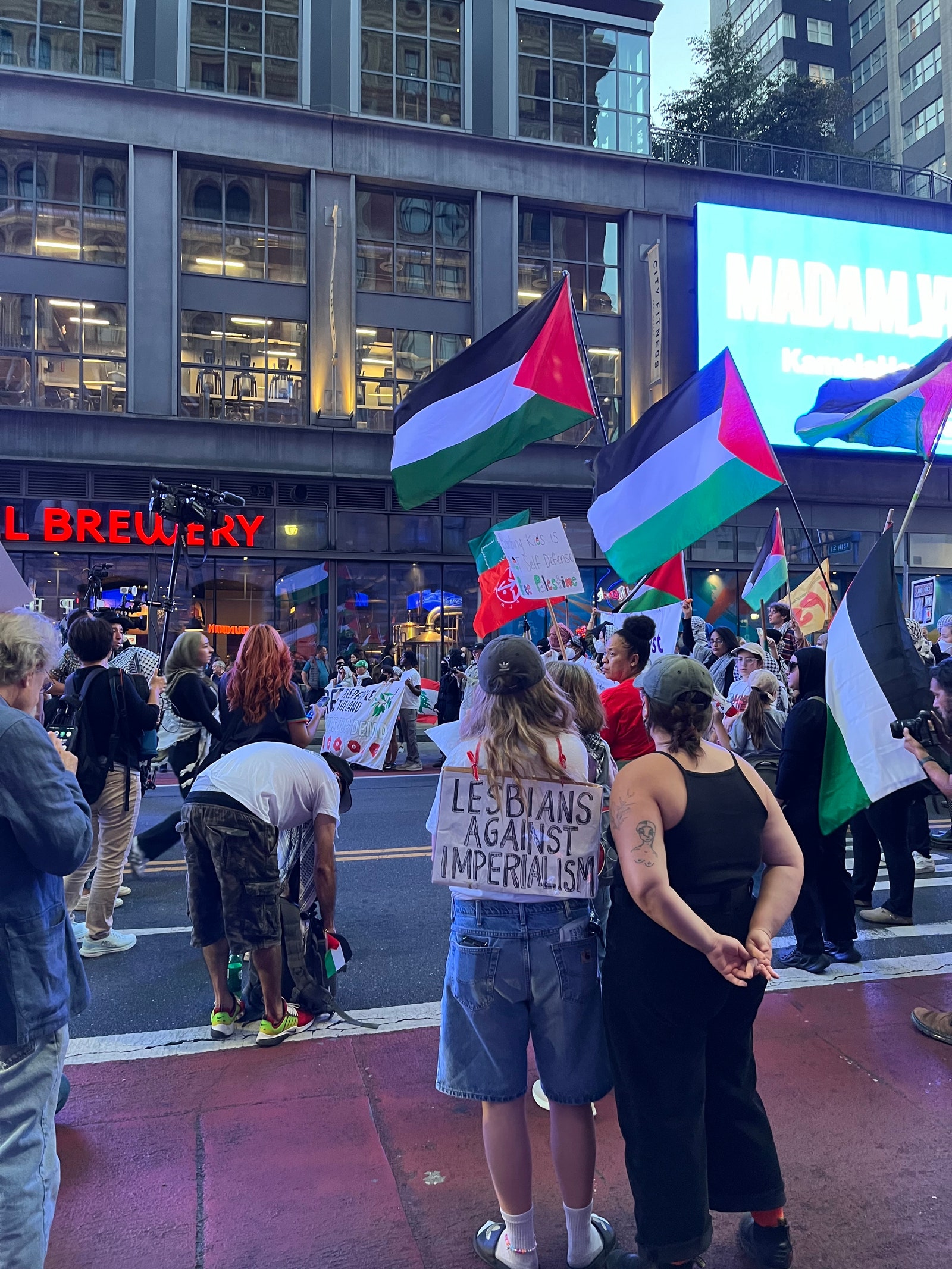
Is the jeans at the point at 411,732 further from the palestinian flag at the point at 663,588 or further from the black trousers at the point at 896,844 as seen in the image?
the black trousers at the point at 896,844

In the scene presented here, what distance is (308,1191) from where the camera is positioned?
3.22 meters

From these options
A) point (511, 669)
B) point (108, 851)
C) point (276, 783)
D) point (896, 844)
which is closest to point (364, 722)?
point (108, 851)

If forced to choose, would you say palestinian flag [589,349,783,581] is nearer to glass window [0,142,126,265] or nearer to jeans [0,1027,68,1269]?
jeans [0,1027,68,1269]

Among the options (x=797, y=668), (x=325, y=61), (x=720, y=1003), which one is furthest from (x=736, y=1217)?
(x=325, y=61)

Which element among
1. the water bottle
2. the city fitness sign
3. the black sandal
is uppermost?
the city fitness sign

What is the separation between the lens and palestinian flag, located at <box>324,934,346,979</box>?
4.54 meters

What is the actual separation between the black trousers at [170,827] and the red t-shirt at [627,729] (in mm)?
2877

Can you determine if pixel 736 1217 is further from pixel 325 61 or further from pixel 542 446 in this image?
pixel 325 61

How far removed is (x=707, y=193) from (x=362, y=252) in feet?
34.0

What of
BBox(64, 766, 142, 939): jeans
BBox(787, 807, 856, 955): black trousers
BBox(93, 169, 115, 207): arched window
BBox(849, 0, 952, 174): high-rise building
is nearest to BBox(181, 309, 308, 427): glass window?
BBox(93, 169, 115, 207): arched window

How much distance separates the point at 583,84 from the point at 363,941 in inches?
1038

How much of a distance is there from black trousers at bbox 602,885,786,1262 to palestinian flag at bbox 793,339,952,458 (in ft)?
14.8

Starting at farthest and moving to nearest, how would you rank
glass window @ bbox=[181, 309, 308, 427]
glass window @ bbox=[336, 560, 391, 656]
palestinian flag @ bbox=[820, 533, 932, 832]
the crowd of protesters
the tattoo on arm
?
glass window @ bbox=[336, 560, 391, 656] < glass window @ bbox=[181, 309, 308, 427] < palestinian flag @ bbox=[820, 533, 932, 832] < the tattoo on arm < the crowd of protesters

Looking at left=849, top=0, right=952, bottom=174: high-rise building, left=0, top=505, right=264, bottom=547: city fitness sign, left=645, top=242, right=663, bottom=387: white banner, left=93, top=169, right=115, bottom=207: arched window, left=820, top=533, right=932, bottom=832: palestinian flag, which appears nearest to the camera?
left=820, top=533, right=932, bottom=832: palestinian flag
